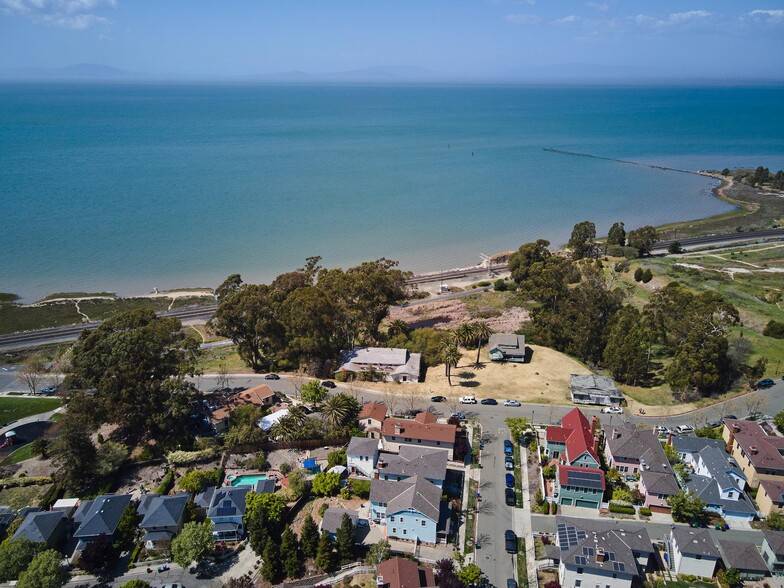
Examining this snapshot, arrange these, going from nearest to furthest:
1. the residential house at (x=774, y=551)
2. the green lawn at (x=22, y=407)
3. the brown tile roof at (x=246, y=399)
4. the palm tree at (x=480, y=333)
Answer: the residential house at (x=774, y=551) → the brown tile roof at (x=246, y=399) → the green lawn at (x=22, y=407) → the palm tree at (x=480, y=333)

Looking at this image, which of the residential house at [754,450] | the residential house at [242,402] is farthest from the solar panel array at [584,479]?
the residential house at [242,402]

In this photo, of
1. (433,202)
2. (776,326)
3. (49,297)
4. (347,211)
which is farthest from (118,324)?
(433,202)

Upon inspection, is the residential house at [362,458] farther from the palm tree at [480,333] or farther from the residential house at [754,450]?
the residential house at [754,450]

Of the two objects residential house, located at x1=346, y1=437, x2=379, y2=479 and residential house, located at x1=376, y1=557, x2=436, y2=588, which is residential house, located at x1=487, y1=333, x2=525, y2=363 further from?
residential house, located at x1=376, y1=557, x2=436, y2=588

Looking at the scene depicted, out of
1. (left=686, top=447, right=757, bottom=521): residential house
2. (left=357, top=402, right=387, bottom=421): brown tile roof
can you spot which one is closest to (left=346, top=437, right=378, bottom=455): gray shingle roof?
(left=357, top=402, right=387, bottom=421): brown tile roof

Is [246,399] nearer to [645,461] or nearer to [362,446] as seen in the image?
[362,446]

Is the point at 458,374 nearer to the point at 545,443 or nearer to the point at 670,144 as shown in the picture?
the point at 545,443
